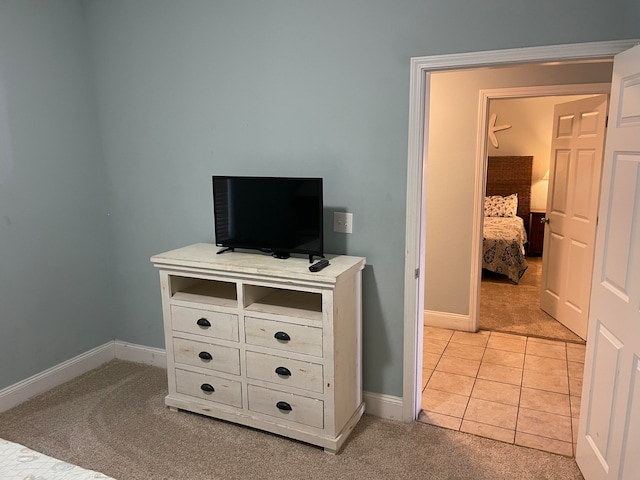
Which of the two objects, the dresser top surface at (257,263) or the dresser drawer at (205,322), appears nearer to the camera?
the dresser top surface at (257,263)

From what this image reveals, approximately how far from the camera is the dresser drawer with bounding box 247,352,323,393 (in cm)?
245

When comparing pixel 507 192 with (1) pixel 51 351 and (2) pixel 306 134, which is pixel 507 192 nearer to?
(2) pixel 306 134

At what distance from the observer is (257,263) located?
2.59m

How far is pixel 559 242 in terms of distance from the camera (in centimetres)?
430

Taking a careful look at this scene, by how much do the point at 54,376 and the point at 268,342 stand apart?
1701mm

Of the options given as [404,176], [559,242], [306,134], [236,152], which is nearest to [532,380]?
[559,242]

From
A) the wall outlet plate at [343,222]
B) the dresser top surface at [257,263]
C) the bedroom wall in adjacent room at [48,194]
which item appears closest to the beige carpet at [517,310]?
the wall outlet plate at [343,222]

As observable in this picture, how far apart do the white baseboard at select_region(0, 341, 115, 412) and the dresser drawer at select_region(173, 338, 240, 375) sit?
1.01 m

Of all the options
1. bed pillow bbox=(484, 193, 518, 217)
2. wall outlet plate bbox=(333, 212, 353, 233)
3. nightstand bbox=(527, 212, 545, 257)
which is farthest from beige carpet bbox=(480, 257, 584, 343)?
wall outlet plate bbox=(333, 212, 353, 233)

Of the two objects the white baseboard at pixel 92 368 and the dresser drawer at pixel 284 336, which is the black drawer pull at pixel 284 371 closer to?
the dresser drawer at pixel 284 336

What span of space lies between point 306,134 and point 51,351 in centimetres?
224

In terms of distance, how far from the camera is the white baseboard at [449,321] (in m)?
4.20

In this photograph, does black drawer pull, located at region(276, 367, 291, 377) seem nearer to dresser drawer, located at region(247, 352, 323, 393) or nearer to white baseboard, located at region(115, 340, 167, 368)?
dresser drawer, located at region(247, 352, 323, 393)

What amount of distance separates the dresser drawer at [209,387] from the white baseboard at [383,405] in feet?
2.52
